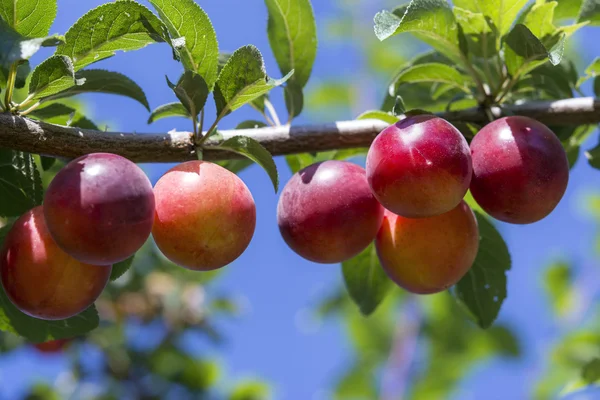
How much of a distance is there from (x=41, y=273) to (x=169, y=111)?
516 mm

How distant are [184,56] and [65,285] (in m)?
0.58

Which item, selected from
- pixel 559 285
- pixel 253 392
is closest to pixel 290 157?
pixel 253 392

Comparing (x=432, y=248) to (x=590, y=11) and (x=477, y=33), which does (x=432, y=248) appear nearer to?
(x=477, y=33)

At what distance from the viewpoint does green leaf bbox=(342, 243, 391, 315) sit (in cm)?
197

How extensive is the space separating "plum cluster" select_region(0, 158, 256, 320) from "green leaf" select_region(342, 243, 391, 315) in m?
0.59

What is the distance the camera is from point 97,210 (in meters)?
1.24

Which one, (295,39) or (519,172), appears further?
(295,39)

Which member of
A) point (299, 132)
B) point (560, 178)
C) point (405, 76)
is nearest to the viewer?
point (560, 178)

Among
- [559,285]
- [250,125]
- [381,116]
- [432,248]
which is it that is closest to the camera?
[432,248]

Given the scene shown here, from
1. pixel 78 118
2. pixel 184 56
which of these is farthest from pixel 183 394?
pixel 184 56

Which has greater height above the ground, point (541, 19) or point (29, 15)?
point (29, 15)

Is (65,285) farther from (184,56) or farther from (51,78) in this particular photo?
(184,56)

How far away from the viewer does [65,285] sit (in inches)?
53.7

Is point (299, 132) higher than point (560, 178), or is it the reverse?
point (299, 132)
